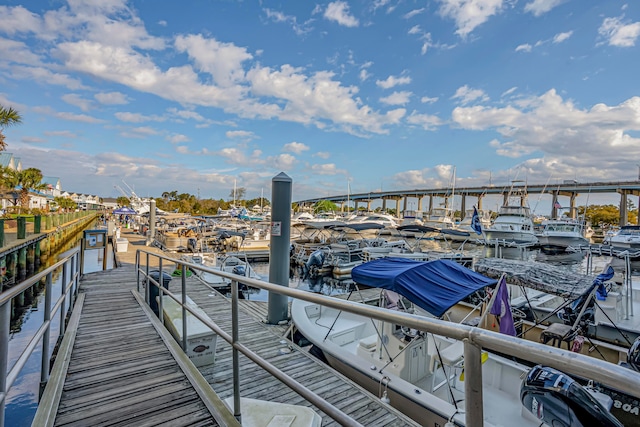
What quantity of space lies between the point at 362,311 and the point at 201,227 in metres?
29.0

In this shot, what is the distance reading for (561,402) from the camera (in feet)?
10.2

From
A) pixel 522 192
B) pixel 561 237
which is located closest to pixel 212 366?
pixel 561 237

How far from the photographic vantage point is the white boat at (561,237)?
2572cm

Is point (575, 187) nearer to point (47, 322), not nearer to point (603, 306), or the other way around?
point (603, 306)

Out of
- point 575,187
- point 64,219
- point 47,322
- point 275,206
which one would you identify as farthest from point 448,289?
point 575,187

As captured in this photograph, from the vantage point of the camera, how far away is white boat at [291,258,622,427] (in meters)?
4.47

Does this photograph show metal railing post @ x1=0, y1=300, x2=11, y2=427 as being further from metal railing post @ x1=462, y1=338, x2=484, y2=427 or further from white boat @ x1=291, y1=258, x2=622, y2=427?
white boat @ x1=291, y1=258, x2=622, y2=427

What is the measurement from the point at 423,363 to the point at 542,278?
147 inches

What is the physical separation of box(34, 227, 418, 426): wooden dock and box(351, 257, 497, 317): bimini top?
1442 millimetres

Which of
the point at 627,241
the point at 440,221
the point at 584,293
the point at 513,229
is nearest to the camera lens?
the point at 584,293

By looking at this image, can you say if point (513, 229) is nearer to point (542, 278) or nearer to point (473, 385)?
point (542, 278)

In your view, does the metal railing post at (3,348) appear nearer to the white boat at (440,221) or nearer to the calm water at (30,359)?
the calm water at (30,359)

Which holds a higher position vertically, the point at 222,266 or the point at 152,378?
the point at 152,378

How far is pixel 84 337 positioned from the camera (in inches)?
170
